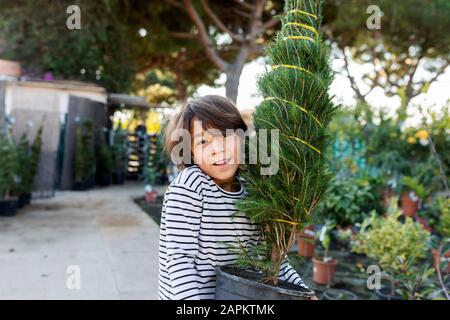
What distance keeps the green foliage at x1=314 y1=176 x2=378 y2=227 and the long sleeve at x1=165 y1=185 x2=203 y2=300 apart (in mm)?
3803

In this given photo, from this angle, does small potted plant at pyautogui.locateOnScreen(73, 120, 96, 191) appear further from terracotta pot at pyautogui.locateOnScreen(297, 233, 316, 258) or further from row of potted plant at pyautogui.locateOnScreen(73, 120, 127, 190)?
terracotta pot at pyautogui.locateOnScreen(297, 233, 316, 258)

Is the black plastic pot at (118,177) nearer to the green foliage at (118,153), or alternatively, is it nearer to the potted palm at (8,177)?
the green foliage at (118,153)

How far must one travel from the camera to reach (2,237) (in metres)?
4.66

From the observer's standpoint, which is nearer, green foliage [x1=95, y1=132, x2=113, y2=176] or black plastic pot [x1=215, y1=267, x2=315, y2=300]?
black plastic pot [x1=215, y1=267, x2=315, y2=300]

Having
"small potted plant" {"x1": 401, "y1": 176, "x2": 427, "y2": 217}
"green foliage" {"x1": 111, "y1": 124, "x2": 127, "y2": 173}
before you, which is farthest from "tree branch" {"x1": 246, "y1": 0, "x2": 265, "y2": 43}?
"small potted plant" {"x1": 401, "y1": 176, "x2": 427, "y2": 217}

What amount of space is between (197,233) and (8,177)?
5227 mm

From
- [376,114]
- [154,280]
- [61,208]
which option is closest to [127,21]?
[61,208]

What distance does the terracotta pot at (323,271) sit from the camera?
3.70m

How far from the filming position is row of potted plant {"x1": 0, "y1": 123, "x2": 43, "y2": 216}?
5.74 m

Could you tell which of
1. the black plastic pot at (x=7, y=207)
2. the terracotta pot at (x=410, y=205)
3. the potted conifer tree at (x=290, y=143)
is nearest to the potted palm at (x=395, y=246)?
Answer: the terracotta pot at (x=410, y=205)

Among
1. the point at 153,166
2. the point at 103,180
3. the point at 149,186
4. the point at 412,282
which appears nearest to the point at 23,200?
the point at 149,186

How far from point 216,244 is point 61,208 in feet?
19.2

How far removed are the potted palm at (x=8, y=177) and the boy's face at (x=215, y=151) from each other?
198 inches
